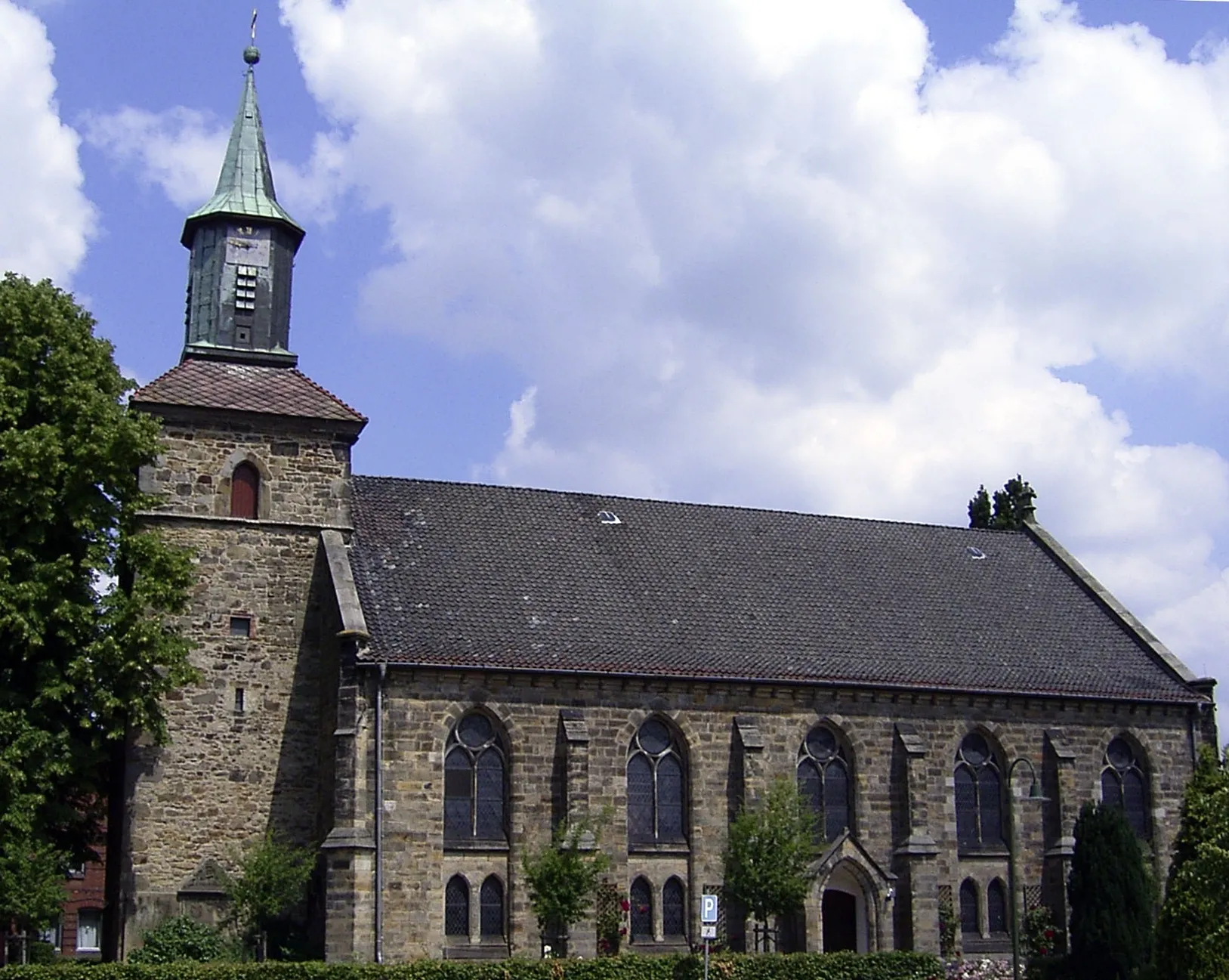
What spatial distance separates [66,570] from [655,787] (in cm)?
1405

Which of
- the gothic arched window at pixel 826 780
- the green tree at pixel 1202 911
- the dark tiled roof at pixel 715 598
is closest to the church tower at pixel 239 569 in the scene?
the dark tiled roof at pixel 715 598

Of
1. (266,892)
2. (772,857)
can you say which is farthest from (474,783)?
(772,857)

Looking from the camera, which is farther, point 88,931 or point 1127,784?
point 88,931

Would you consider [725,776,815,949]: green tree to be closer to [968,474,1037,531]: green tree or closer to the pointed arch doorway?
the pointed arch doorway

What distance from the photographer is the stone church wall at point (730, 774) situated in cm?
3425

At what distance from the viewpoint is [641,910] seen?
118ft

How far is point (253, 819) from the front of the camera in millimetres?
34625

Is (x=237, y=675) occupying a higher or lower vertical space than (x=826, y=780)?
higher

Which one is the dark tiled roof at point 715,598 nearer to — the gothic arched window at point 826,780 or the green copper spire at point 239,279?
the gothic arched window at point 826,780

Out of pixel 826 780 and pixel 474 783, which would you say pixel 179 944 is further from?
pixel 826 780

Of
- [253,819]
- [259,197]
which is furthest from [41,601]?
[259,197]

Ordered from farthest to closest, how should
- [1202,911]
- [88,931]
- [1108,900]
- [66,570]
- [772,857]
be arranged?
[88,931], [772,857], [1108,900], [66,570], [1202,911]

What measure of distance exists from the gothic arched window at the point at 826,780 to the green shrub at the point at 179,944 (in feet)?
46.0

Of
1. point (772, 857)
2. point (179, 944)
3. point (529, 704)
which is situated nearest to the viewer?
point (179, 944)
